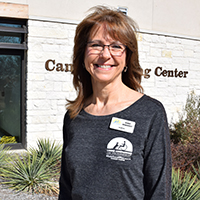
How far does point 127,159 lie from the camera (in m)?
1.29

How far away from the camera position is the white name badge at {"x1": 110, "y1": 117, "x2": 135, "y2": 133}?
132 cm

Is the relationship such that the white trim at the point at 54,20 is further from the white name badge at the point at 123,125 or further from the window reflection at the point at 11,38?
the white name badge at the point at 123,125

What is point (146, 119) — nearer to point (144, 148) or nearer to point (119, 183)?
point (144, 148)

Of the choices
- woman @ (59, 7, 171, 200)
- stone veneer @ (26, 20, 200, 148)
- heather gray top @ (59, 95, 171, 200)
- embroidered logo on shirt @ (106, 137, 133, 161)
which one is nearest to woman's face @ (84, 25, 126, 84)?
woman @ (59, 7, 171, 200)

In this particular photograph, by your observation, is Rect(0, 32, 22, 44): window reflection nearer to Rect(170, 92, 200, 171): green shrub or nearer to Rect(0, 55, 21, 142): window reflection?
Rect(0, 55, 21, 142): window reflection

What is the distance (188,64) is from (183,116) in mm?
1468

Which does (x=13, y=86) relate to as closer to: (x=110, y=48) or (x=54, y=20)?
(x=54, y=20)

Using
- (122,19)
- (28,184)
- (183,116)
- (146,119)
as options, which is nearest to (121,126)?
(146,119)

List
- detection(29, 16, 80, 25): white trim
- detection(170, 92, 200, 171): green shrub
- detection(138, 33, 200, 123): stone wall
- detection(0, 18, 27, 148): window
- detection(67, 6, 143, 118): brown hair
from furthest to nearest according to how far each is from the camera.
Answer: detection(138, 33, 200, 123): stone wall, detection(0, 18, 27, 148): window, detection(29, 16, 80, 25): white trim, detection(170, 92, 200, 171): green shrub, detection(67, 6, 143, 118): brown hair

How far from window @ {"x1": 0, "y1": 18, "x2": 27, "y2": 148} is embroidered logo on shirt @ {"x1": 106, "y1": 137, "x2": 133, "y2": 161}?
4763 millimetres

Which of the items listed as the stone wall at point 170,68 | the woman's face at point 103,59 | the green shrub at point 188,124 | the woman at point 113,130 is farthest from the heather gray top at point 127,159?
the stone wall at point 170,68

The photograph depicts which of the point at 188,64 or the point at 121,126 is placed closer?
the point at 121,126

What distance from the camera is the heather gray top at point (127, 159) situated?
49.9 inches

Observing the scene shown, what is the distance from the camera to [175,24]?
711 cm
